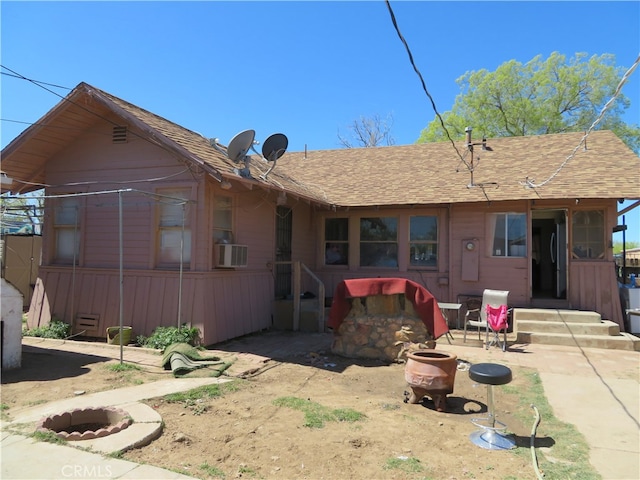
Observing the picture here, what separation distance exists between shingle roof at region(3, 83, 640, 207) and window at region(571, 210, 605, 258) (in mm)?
788

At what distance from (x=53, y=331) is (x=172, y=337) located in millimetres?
2852

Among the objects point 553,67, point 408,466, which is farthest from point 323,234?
point 553,67

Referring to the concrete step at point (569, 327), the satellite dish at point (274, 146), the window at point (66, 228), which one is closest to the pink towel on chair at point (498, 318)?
the concrete step at point (569, 327)

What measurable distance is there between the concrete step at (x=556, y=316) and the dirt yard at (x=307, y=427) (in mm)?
3468

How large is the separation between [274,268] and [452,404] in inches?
237

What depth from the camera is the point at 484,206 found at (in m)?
11.0

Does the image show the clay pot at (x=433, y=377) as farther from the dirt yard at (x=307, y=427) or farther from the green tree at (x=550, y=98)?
the green tree at (x=550, y=98)

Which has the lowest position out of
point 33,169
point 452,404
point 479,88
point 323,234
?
point 452,404

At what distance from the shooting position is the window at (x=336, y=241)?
41.4 ft

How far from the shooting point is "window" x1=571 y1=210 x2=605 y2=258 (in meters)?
10.4

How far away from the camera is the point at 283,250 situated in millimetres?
11352

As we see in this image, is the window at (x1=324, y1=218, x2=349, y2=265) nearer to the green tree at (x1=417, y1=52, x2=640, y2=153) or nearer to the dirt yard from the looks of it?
the dirt yard

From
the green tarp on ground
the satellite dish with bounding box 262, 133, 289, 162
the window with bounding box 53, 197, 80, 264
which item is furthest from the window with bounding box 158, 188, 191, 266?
the window with bounding box 53, 197, 80, 264

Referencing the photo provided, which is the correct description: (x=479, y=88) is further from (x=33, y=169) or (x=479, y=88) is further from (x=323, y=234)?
(x=33, y=169)
